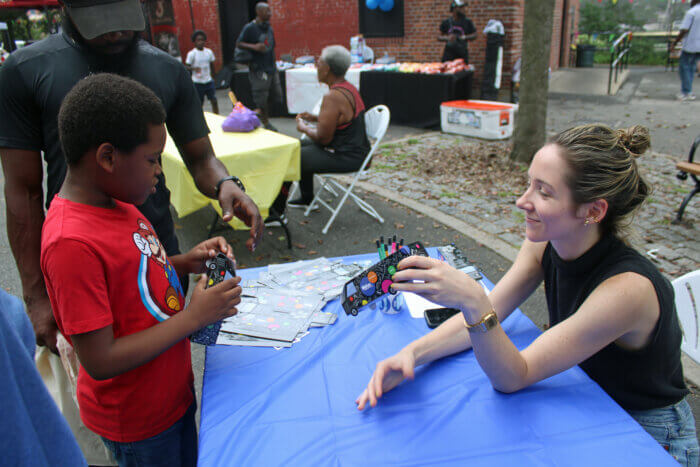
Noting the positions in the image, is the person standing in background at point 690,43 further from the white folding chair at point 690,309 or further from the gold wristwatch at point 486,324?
the gold wristwatch at point 486,324

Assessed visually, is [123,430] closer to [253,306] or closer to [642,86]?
[253,306]

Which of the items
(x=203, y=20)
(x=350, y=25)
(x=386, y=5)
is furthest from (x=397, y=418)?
(x=203, y=20)

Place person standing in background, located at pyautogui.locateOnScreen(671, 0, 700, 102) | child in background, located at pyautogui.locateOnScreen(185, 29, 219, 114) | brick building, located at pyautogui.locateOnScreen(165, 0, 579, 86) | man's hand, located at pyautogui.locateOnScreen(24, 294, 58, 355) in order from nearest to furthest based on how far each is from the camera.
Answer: man's hand, located at pyautogui.locateOnScreen(24, 294, 58, 355), person standing in background, located at pyautogui.locateOnScreen(671, 0, 700, 102), child in background, located at pyautogui.locateOnScreen(185, 29, 219, 114), brick building, located at pyautogui.locateOnScreen(165, 0, 579, 86)

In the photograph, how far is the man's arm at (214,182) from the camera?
1942 mm

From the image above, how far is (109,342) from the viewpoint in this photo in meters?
1.22

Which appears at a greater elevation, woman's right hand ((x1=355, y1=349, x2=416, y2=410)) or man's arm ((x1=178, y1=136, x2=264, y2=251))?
man's arm ((x1=178, y1=136, x2=264, y2=251))

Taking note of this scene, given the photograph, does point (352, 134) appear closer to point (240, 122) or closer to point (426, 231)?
point (240, 122)

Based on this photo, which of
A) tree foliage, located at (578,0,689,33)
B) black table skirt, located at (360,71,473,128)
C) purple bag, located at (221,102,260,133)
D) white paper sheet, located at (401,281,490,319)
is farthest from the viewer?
tree foliage, located at (578,0,689,33)

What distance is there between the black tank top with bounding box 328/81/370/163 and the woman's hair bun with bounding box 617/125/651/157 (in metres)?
3.39

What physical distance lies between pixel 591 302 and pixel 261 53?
8.07m

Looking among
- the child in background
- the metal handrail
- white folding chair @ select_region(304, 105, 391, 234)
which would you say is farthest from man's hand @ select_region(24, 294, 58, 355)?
the metal handrail

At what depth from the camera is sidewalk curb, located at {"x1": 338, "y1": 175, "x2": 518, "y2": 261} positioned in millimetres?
4125

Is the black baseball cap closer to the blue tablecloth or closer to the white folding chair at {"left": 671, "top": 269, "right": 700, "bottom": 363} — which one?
the blue tablecloth

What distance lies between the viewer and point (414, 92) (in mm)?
8859
